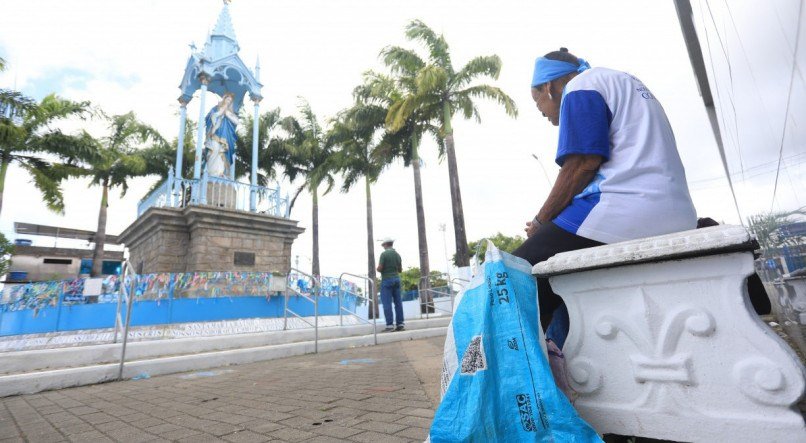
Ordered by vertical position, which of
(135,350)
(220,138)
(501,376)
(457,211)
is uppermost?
(220,138)

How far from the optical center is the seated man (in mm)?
1432

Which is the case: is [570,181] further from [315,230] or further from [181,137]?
Result: [315,230]

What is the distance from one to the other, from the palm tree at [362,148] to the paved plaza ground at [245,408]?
15.2 meters

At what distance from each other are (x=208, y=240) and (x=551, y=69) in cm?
1129

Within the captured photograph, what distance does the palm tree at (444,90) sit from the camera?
15148 millimetres

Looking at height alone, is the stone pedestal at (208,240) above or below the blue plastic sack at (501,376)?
above

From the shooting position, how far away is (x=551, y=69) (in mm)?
1859

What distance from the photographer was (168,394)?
143 inches

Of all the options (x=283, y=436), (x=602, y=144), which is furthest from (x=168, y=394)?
(x=602, y=144)

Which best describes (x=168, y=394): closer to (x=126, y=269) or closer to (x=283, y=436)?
(x=283, y=436)

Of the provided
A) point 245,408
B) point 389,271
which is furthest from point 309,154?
point 245,408

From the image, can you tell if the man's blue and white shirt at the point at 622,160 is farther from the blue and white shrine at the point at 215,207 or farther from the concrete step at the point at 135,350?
the blue and white shrine at the point at 215,207

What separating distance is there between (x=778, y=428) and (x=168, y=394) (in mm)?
4197

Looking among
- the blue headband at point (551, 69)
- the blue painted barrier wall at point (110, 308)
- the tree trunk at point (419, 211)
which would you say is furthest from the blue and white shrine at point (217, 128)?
the blue headband at point (551, 69)
